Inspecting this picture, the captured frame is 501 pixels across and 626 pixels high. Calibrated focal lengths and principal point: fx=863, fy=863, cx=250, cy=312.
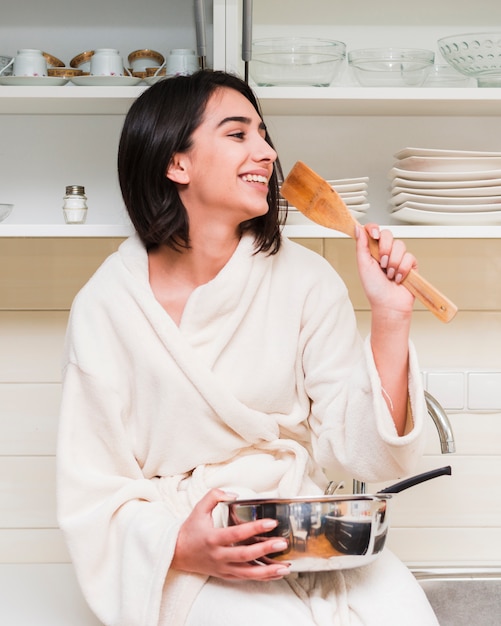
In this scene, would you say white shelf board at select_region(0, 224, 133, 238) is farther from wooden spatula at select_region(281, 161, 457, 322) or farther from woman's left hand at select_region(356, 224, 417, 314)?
woman's left hand at select_region(356, 224, 417, 314)

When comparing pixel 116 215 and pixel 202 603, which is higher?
pixel 116 215

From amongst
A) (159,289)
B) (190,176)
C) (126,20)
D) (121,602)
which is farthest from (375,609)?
(126,20)

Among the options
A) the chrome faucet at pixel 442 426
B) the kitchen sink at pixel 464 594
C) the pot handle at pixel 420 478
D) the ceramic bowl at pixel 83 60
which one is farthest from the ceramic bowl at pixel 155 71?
the kitchen sink at pixel 464 594

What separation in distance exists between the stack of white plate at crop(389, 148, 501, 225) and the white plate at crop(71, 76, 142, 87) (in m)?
0.51

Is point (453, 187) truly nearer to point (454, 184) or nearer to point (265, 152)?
point (454, 184)

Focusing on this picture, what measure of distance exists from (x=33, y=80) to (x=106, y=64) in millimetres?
137

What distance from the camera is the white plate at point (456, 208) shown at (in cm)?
156

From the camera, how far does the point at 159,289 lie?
1511mm

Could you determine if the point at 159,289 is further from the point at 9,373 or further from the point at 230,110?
the point at 9,373

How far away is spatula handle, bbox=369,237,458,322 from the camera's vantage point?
3.82 feet

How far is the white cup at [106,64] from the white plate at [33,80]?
0.21ft

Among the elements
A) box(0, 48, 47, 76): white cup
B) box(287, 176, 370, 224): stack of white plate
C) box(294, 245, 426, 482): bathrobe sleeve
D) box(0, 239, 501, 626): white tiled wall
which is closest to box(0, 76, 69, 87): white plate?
box(0, 48, 47, 76): white cup

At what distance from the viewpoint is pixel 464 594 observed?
1.74 m

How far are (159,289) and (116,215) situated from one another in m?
0.37
